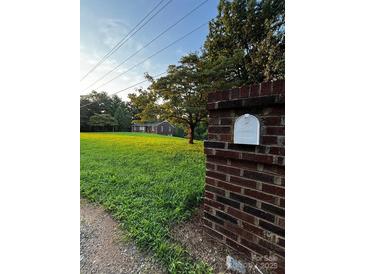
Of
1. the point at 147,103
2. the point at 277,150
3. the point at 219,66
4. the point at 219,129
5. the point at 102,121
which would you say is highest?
the point at 219,66

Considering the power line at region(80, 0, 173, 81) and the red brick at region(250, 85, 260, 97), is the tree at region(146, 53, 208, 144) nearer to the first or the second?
the power line at region(80, 0, 173, 81)

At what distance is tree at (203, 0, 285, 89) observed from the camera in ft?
14.2

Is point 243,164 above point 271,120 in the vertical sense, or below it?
below

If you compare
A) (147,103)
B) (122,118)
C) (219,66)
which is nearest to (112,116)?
(122,118)

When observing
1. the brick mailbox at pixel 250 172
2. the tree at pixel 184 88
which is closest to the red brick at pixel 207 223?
the brick mailbox at pixel 250 172

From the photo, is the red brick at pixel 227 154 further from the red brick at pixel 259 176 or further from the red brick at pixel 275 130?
the red brick at pixel 275 130

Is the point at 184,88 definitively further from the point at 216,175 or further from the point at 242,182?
the point at 242,182

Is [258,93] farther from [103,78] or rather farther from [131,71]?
[103,78]

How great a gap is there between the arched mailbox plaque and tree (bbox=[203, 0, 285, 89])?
3.09m

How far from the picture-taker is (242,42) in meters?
5.81

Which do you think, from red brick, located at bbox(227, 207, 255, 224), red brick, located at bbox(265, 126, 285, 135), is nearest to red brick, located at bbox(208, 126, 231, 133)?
red brick, located at bbox(265, 126, 285, 135)

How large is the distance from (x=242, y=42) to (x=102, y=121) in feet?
26.4
